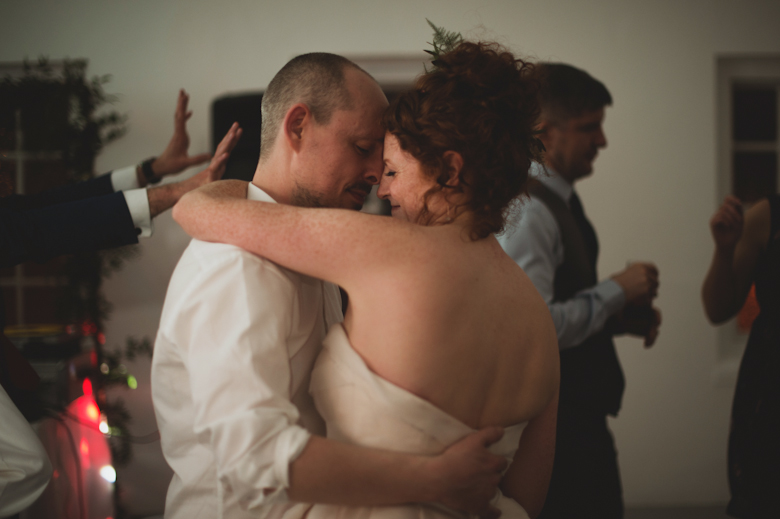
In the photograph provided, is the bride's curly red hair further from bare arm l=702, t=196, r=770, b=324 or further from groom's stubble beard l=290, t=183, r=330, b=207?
bare arm l=702, t=196, r=770, b=324

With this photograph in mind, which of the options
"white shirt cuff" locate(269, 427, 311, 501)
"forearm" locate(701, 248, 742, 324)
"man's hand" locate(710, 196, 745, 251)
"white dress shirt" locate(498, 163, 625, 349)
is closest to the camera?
"white shirt cuff" locate(269, 427, 311, 501)

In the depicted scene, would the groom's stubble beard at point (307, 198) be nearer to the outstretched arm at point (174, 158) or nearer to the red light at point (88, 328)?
the outstretched arm at point (174, 158)

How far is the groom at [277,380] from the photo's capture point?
2.70ft

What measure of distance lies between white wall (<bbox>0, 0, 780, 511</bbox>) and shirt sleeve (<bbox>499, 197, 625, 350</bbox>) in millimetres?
1939

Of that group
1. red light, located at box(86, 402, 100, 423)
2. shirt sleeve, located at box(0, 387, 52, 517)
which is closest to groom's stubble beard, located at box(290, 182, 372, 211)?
shirt sleeve, located at box(0, 387, 52, 517)

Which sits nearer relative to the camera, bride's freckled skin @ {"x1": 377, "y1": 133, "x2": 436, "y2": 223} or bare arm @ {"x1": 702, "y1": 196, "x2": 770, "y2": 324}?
bride's freckled skin @ {"x1": 377, "y1": 133, "x2": 436, "y2": 223}

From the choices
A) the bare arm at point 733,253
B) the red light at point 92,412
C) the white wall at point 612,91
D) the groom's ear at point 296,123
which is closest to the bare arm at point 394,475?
the groom's ear at point 296,123

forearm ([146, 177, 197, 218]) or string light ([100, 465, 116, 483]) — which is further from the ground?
forearm ([146, 177, 197, 218])

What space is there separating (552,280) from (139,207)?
1.40 m

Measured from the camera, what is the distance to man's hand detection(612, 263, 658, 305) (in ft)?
6.36

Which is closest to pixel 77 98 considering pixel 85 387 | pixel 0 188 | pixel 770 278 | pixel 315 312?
→ pixel 0 188

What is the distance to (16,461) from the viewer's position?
135cm

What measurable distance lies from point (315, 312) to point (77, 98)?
9.04 feet

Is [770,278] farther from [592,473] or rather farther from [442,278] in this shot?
[442,278]
